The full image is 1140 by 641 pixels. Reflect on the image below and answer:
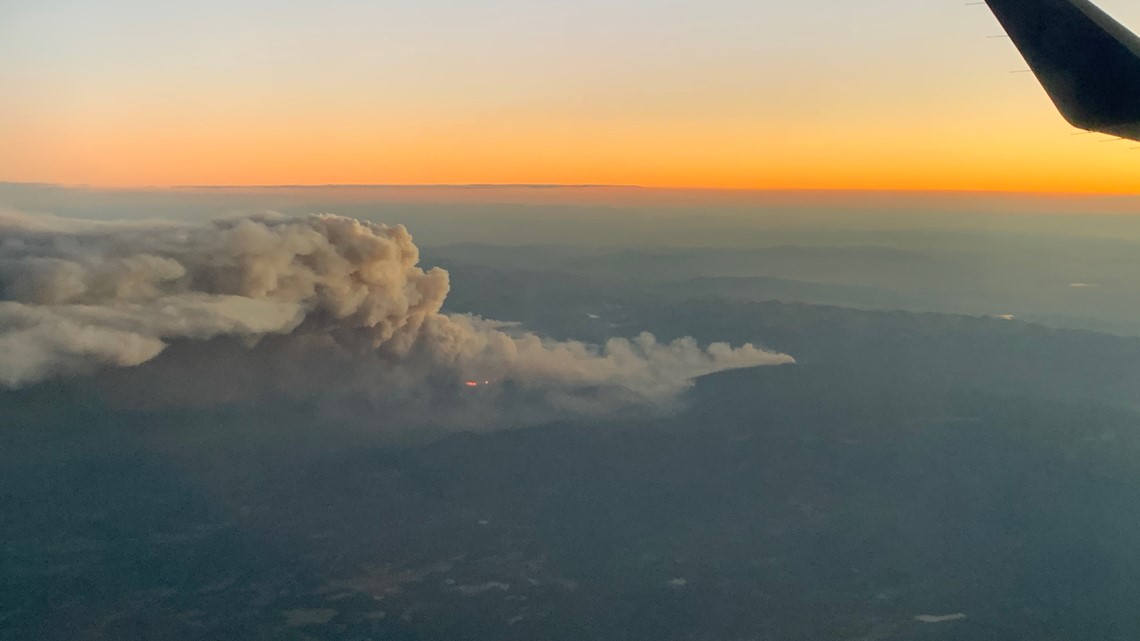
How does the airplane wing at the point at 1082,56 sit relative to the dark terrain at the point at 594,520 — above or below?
above

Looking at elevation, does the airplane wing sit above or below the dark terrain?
above

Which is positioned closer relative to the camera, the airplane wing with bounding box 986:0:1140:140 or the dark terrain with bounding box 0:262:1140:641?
the airplane wing with bounding box 986:0:1140:140

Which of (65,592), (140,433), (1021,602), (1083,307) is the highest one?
(1083,307)

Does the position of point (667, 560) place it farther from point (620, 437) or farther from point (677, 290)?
point (677, 290)

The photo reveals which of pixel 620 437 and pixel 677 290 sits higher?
pixel 677 290

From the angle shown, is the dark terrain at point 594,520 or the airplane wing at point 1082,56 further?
the dark terrain at point 594,520

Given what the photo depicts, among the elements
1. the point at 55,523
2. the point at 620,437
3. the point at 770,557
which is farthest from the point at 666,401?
the point at 55,523

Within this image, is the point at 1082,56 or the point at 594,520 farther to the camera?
the point at 594,520

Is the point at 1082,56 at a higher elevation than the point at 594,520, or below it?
higher
